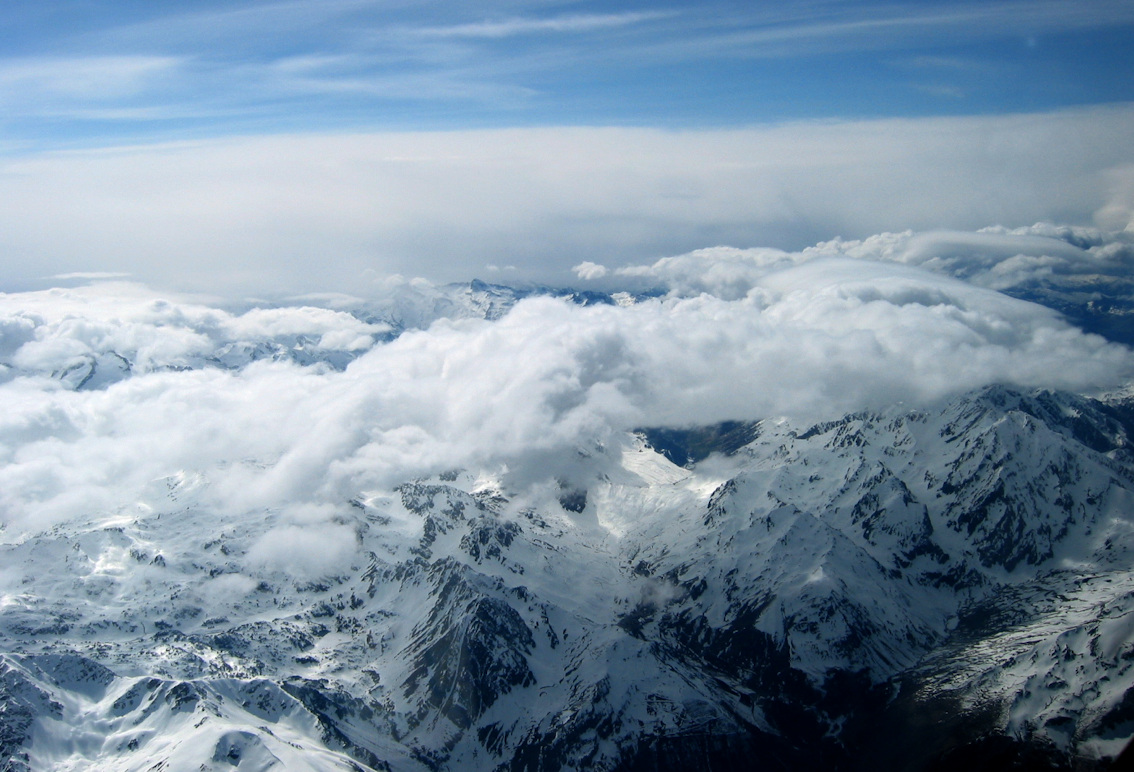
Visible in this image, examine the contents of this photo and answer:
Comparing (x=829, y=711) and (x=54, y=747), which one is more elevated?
(x=54, y=747)

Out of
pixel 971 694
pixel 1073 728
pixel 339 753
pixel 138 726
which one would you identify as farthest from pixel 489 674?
pixel 1073 728

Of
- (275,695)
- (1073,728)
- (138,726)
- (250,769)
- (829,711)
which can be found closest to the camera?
(250,769)

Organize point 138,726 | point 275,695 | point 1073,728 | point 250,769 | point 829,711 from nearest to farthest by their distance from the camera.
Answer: point 250,769 → point 1073,728 → point 138,726 → point 275,695 → point 829,711

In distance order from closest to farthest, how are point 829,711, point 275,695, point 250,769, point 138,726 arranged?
1. point 250,769
2. point 138,726
3. point 275,695
4. point 829,711

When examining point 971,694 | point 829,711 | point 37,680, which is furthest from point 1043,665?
point 37,680

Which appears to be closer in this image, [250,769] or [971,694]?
[250,769]

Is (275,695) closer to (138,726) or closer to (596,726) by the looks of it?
(138,726)

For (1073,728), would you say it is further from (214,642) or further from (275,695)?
(214,642)

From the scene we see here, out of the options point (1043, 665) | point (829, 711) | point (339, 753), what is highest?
point (1043, 665)

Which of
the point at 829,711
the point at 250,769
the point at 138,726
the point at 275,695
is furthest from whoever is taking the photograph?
the point at 829,711
